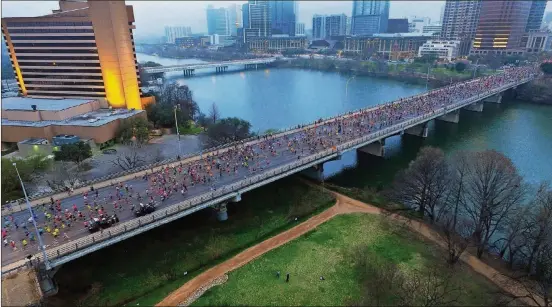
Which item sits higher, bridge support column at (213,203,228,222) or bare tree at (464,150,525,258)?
bare tree at (464,150,525,258)

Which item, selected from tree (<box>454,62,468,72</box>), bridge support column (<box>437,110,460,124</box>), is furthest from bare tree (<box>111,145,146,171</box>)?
tree (<box>454,62,468,72</box>)

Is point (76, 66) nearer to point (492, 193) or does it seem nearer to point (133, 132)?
point (133, 132)

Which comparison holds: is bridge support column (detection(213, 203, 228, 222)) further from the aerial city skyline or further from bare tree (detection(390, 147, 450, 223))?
bare tree (detection(390, 147, 450, 223))

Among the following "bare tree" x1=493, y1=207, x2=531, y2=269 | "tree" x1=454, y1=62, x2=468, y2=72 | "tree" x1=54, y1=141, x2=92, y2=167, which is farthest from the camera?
"tree" x1=454, y1=62, x2=468, y2=72

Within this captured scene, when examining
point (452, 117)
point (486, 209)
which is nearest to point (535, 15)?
point (452, 117)

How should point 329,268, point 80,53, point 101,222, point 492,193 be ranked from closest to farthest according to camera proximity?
point 101,222 → point 329,268 → point 492,193 → point 80,53

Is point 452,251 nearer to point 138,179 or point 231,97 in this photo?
point 138,179

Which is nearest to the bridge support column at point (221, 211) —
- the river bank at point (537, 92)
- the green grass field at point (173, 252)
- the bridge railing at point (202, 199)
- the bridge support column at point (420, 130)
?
the green grass field at point (173, 252)
